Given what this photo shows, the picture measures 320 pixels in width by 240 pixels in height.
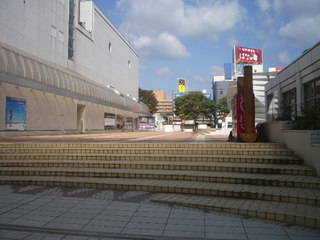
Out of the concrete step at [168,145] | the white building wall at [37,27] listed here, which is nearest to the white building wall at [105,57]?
the white building wall at [37,27]

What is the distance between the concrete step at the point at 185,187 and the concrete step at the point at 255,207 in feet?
0.44

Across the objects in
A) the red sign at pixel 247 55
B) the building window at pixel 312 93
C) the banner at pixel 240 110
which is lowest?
the banner at pixel 240 110

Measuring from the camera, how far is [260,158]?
713 cm

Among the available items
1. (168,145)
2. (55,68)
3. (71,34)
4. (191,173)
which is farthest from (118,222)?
(71,34)

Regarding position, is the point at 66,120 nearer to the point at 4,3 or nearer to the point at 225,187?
the point at 4,3

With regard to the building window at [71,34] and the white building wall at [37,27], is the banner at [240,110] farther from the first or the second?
the building window at [71,34]

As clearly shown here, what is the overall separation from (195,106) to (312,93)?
46.7m

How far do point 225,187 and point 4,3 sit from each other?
21.0m

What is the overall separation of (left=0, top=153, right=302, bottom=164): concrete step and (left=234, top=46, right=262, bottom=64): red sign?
222 feet

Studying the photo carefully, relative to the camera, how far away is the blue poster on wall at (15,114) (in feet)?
58.2

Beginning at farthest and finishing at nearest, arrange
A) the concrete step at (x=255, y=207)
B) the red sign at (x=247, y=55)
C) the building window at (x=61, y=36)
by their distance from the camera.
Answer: the red sign at (x=247, y=55), the building window at (x=61, y=36), the concrete step at (x=255, y=207)

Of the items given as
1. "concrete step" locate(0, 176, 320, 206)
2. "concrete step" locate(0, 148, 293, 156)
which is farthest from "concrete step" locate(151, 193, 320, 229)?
"concrete step" locate(0, 148, 293, 156)

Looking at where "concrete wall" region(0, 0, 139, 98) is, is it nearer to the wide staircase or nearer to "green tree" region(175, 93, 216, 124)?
"green tree" region(175, 93, 216, 124)

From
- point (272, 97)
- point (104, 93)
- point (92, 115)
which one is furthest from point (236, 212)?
point (104, 93)
